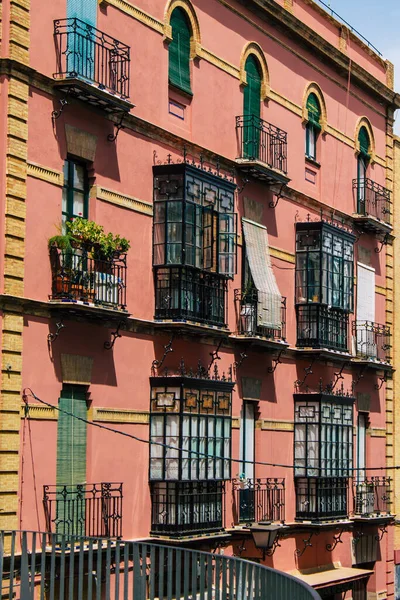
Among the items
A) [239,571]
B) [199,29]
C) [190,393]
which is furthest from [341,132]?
[239,571]

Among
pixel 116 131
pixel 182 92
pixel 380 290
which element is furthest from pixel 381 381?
pixel 116 131

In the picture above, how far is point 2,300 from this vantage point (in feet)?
62.6

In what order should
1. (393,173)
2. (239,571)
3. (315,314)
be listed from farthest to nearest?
(393,173)
(315,314)
(239,571)

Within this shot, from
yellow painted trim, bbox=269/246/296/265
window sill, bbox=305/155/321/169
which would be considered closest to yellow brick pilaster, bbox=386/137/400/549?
window sill, bbox=305/155/321/169

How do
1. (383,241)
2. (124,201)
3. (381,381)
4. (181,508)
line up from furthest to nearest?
(383,241) → (381,381) → (181,508) → (124,201)

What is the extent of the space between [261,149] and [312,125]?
3.68 meters

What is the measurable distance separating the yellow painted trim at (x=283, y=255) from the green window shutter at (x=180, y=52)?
4.63m

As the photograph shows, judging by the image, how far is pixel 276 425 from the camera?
91.4 ft

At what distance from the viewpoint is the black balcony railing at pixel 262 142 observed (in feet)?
87.5

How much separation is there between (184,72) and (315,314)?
6760 millimetres

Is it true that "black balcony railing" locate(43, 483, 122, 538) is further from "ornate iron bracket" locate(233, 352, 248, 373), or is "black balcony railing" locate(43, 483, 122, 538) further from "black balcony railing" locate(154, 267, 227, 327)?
"ornate iron bracket" locate(233, 352, 248, 373)

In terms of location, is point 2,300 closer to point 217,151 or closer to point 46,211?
point 46,211

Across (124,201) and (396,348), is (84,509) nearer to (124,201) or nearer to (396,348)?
(124,201)

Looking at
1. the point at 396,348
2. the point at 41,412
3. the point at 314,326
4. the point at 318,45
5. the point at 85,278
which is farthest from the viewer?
the point at 396,348
